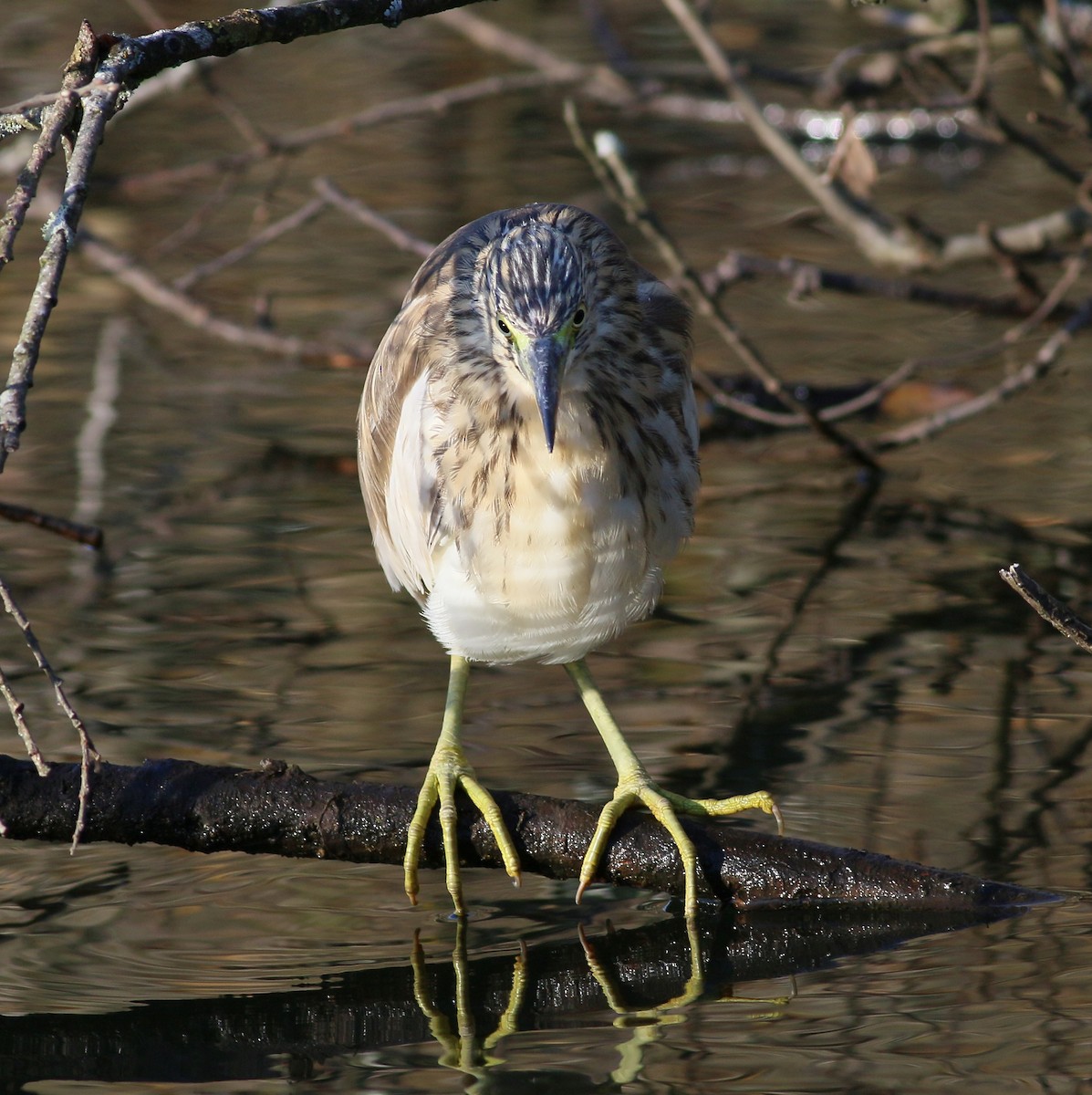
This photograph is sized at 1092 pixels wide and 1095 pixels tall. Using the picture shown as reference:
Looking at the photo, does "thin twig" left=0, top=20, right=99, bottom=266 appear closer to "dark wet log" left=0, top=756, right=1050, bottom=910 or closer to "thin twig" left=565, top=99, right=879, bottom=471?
"dark wet log" left=0, top=756, right=1050, bottom=910

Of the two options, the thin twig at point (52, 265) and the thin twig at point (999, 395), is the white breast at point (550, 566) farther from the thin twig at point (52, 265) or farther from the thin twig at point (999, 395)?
the thin twig at point (999, 395)

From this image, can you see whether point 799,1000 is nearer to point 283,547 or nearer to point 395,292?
point 283,547

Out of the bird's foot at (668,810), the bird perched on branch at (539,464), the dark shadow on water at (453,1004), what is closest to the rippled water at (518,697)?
the dark shadow on water at (453,1004)

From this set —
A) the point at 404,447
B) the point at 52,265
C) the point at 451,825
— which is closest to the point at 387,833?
the point at 451,825

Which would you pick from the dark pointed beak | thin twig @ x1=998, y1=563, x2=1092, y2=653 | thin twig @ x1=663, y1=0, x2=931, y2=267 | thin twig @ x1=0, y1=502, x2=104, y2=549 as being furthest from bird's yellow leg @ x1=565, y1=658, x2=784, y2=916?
thin twig @ x1=663, y1=0, x2=931, y2=267

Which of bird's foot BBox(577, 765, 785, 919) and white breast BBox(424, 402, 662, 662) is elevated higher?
white breast BBox(424, 402, 662, 662)

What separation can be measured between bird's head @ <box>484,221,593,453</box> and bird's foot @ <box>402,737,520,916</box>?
80cm

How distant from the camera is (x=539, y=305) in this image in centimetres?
298

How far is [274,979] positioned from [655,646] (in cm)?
190

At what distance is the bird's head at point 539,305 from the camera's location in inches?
117

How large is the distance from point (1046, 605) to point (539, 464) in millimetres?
1060

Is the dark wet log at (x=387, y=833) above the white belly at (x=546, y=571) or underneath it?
underneath

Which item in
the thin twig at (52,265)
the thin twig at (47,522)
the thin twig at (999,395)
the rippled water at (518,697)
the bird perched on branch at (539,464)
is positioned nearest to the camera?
the thin twig at (52,265)

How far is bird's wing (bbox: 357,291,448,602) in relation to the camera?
11.1 ft
